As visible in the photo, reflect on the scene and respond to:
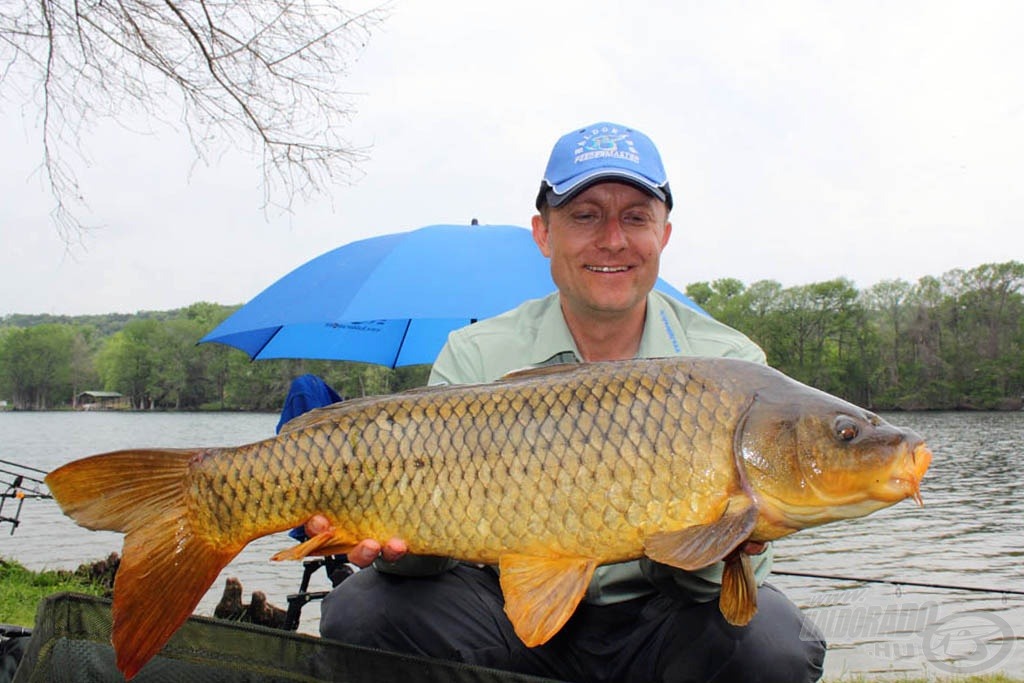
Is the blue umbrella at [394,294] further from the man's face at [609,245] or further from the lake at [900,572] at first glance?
the lake at [900,572]

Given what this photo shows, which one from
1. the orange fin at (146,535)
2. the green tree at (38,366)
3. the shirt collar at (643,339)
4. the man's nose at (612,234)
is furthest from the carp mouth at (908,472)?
the green tree at (38,366)

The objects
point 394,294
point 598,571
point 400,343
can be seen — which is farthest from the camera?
point 400,343

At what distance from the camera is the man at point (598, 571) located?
1936 mm

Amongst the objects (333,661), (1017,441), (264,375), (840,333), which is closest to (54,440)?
(264,375)

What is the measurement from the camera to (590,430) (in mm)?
1586

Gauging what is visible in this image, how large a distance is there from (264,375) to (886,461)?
58.5 metres

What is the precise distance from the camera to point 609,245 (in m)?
2.28

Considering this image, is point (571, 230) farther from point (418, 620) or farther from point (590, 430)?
point (418, 620)

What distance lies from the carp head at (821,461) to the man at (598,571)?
7.7 inches

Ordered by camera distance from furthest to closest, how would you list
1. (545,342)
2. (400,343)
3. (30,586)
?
(30,586), (400,343), (545,342)

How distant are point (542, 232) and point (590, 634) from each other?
1.15 m

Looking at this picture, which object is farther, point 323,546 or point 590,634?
point 590,634

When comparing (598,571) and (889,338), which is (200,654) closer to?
(598,571)

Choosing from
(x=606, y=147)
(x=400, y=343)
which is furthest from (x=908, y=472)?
(x=400, y=343)
